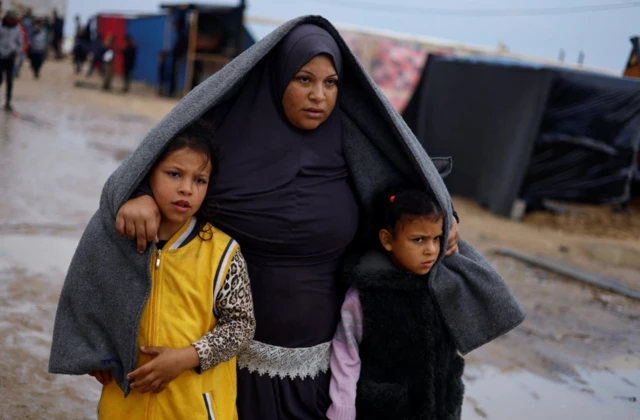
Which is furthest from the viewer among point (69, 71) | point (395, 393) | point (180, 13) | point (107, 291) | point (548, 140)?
point (69, 71)

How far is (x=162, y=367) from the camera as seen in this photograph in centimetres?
173

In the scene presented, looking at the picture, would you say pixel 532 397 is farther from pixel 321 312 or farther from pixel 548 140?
pixel 548 140

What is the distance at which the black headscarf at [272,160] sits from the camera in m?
1.98

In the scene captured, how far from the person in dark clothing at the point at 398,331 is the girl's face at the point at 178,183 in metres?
0.61

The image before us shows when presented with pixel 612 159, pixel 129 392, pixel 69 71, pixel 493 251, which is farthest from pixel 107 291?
pixel 69 71

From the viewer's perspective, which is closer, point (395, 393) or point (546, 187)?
point (395, 393)

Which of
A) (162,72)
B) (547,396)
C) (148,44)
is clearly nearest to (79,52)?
(148,44)

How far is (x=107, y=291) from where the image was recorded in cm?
182

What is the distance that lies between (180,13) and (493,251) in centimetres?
1554

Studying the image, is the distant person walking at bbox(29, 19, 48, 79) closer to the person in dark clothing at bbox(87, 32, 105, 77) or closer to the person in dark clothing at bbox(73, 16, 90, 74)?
the person in dark clothing at bbox(87, 32, 105, 77)

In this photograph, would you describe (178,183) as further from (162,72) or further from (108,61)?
(162,72)

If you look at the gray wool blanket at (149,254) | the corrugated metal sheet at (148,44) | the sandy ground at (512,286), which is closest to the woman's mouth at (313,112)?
the gray wool blanket at (149,254)

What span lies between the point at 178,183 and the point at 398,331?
2.78 ft

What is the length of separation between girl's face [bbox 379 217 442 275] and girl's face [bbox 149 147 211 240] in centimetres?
68
